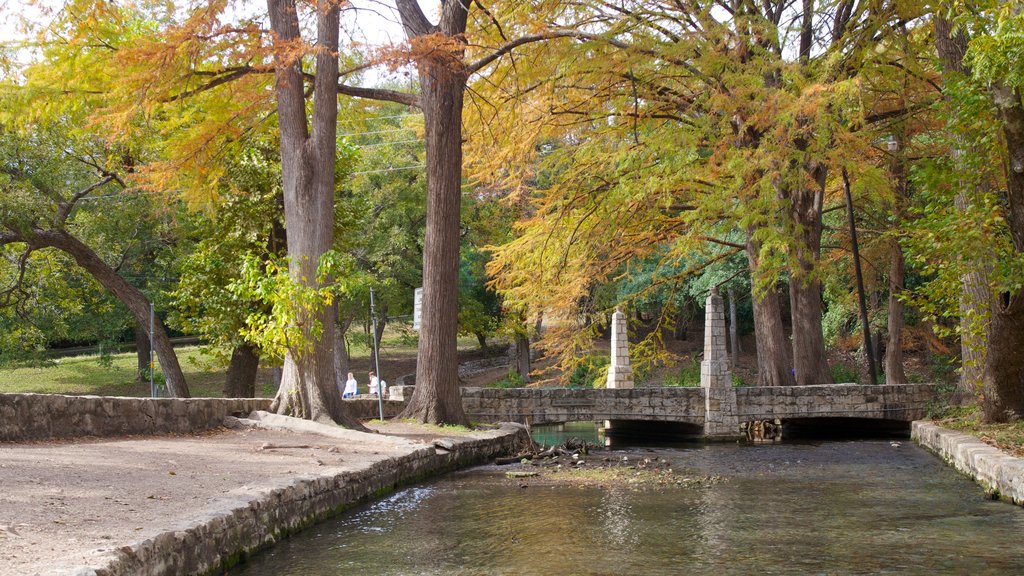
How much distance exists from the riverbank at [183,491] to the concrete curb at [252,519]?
0.01 m

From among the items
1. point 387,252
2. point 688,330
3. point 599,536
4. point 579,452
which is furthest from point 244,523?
point 688,330

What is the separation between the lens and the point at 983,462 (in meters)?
11.6

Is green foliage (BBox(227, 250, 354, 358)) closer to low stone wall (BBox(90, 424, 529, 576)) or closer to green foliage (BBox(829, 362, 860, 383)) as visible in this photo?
low stone wall (BBox(90, 424, 529, 576))

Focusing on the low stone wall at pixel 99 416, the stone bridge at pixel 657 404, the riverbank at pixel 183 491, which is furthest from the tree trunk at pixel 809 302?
the low stone wall at pixel 99 416

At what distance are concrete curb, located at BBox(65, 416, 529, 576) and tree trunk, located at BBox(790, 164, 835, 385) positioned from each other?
1168 cm

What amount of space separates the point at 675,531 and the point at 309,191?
838 centimetres

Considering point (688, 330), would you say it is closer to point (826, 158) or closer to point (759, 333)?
point (759, 333)

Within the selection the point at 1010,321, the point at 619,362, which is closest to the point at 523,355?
the point at 619,362

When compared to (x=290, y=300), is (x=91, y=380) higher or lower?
lower

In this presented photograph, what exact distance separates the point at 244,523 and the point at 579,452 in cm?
1070

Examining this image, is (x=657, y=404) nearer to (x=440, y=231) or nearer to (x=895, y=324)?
(x=440, y=231)

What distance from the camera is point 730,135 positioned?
61.4 feet

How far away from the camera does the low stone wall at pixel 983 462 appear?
1011 cm

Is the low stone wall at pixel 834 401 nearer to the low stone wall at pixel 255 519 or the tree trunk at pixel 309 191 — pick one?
the tree trunk at pixel 309 191
